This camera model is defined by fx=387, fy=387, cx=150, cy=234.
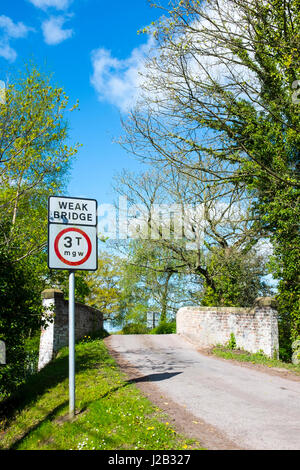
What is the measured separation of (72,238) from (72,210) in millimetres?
514

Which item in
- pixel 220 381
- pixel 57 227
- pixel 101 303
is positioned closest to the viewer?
pixel 57 227

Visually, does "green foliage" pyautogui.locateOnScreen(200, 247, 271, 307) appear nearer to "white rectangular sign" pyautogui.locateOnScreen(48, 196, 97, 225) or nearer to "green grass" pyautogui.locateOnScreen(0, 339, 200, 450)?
"green grass" pyautogui.locateOnScreen(0, 339, 200, 450)

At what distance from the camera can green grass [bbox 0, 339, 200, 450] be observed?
516cm

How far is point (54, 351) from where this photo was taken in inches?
531

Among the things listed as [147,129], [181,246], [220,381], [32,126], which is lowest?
[220,381]

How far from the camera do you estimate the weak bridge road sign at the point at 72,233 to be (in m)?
6.54

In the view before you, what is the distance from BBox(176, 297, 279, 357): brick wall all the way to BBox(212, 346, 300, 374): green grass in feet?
1.03

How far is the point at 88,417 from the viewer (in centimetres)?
618

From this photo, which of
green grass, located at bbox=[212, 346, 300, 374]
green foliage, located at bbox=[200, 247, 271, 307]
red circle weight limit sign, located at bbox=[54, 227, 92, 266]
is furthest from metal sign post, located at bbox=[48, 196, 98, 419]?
green foliage, located at bbox=[200, 247, 271, 307]

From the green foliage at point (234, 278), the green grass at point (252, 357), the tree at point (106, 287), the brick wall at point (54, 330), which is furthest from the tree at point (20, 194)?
the tree at point (106, 287)
